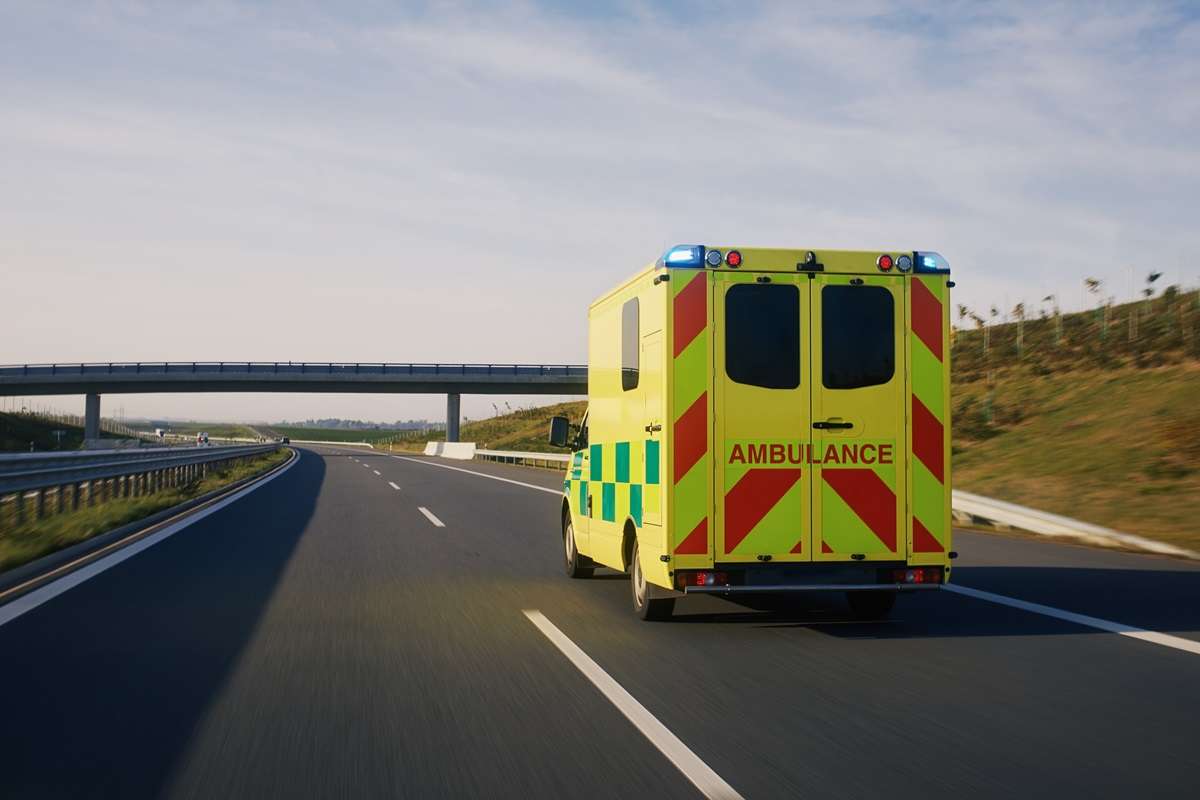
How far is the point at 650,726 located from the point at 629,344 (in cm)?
396

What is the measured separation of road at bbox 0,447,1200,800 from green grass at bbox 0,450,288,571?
155 centimetres

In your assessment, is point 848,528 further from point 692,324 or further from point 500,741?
point 500,741

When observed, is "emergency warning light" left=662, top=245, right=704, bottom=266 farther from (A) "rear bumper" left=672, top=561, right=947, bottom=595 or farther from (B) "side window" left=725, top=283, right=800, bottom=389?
(A) "rear bumper" left=672, top=561, right=947, bottom=595

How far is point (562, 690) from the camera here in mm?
6578

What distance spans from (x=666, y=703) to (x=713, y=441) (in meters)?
2.33

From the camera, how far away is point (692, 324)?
26.6 ft

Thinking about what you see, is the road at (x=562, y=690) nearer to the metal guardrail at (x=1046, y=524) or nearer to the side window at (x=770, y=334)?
the side window at (x=770, y=334)

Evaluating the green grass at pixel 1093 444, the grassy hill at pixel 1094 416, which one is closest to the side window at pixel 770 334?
the green grass at pixel 1093 444

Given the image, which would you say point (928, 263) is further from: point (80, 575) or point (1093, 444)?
point (1093, 444)

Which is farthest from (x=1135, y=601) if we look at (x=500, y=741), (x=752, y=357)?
(x=500, y=741)

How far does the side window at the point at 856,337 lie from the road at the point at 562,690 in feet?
6.06

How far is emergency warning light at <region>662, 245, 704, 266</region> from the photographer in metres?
8.10

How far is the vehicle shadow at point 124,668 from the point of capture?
509cm

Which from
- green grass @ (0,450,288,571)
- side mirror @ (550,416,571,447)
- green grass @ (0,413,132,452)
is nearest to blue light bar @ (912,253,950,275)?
side mirror @ (550,416,571,447)
